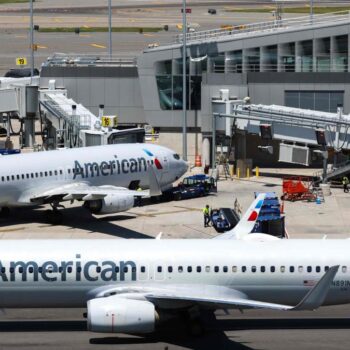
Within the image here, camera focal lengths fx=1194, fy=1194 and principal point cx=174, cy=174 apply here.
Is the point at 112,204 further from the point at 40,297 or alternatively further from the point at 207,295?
the point at 207,295

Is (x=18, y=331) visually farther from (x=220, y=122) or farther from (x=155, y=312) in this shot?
(x=220, y=122)

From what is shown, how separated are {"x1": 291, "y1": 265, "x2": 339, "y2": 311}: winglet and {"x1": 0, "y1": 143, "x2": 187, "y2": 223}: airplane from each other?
26.2 m

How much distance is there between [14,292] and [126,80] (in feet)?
185

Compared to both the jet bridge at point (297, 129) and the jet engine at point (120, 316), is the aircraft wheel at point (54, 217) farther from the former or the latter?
the jet engine at point (120, 316)

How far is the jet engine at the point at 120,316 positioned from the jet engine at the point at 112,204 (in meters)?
26.2

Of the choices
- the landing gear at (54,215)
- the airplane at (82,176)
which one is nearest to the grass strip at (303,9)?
the airplane at (82,176)

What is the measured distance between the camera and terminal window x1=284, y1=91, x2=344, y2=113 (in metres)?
91.4

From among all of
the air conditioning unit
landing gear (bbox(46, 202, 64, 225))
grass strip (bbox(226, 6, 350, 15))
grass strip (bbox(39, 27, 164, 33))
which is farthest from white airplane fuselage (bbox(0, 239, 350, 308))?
grass strip (bbox(226, 6, 350, 15))

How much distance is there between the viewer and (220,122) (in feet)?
296

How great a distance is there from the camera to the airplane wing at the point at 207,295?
1652 inches

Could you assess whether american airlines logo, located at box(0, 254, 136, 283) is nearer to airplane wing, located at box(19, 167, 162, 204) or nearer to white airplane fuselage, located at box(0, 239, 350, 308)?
white airplane fuselage, located at box(0, 239, 350, 308)

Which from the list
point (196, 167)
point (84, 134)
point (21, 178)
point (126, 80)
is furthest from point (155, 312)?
point (126, 80)

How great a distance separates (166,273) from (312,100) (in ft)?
159

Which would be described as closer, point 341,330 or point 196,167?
point 341,330
